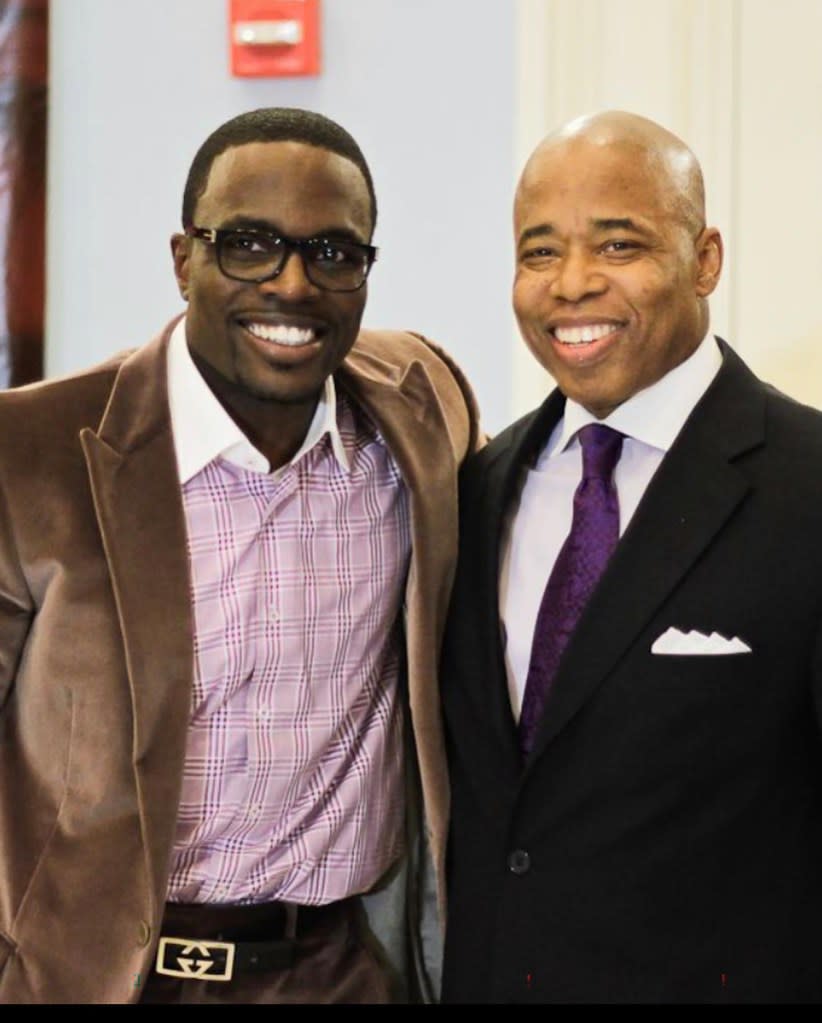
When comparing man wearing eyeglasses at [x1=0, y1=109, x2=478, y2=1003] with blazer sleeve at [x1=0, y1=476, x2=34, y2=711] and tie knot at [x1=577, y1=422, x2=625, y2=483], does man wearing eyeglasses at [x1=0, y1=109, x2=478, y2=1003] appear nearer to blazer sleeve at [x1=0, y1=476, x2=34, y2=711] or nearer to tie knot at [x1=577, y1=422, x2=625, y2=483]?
blazer sleeve at [x1=0, y1=476, x2=34, y2=711]

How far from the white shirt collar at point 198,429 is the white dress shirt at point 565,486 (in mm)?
244

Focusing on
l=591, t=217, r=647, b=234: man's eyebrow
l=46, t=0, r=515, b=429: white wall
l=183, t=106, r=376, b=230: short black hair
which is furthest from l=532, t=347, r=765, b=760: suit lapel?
l=46, t=0, r=515, b=429: white wall

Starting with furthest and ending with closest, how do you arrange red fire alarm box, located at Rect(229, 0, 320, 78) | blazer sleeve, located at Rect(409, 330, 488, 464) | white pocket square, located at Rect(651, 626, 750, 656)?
red fire alarm box, located at Rect(229, 0, 320, 78)
blazer sleeve, located at Rect(409, 330, 488, 464)
white pocket square, located at Rect(651, 626, 750, 656)

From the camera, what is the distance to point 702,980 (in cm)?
156

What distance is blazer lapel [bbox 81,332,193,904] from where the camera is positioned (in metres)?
1.59

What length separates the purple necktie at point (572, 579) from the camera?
1641mm

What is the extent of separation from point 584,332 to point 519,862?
0.53 meters

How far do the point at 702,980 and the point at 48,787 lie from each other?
0.65 metres

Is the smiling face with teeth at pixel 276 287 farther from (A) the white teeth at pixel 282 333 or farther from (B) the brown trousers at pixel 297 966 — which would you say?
(B) the brown trousers at pixel 297 966

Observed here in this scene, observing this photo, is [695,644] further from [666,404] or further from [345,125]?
[345,125]

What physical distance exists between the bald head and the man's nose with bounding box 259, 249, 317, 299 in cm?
25

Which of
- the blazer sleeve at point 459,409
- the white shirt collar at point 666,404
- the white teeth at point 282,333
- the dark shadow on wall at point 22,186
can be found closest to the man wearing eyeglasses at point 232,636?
the white teeth at point 282,333

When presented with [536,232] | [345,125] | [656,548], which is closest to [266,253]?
[536,232]

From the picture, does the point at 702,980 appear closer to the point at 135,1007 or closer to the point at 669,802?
the point at 669,802
